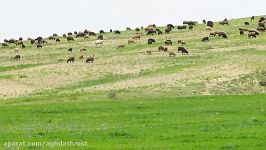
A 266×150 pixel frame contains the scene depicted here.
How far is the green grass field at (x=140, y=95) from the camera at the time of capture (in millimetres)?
26391

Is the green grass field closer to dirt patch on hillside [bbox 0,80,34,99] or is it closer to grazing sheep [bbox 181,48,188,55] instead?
dirt patch on hillside [bbox 0,80,34,99]

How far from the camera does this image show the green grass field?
86.6 ft

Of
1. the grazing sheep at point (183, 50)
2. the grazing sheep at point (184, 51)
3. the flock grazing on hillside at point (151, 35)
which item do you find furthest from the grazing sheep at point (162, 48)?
→ the grazing sheep at point (184, 51)

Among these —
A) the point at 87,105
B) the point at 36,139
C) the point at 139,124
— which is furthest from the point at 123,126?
the point at 87,105

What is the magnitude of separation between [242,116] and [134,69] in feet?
86.0

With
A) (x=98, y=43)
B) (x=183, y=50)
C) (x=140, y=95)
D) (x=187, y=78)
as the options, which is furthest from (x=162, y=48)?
(x=140, y=95)

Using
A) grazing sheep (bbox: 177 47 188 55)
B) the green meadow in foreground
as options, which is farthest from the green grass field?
grazing sheep (bbox: 177 47 188 55)

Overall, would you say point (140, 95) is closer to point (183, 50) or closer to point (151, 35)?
point (183, 50)

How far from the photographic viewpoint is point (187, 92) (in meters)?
46.2

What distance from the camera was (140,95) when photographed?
1780 inches

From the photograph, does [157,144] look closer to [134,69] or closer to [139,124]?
[139,124]

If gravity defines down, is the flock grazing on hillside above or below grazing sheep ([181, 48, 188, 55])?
above

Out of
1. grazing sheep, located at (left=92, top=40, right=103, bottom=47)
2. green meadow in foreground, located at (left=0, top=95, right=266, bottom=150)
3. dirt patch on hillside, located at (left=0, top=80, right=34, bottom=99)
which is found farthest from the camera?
grazing sheep, located at (left=92, top=40, right=103, bottom=47)

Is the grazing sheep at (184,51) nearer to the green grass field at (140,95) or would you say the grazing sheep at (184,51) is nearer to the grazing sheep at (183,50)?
the grazing sheep at (183,50)
